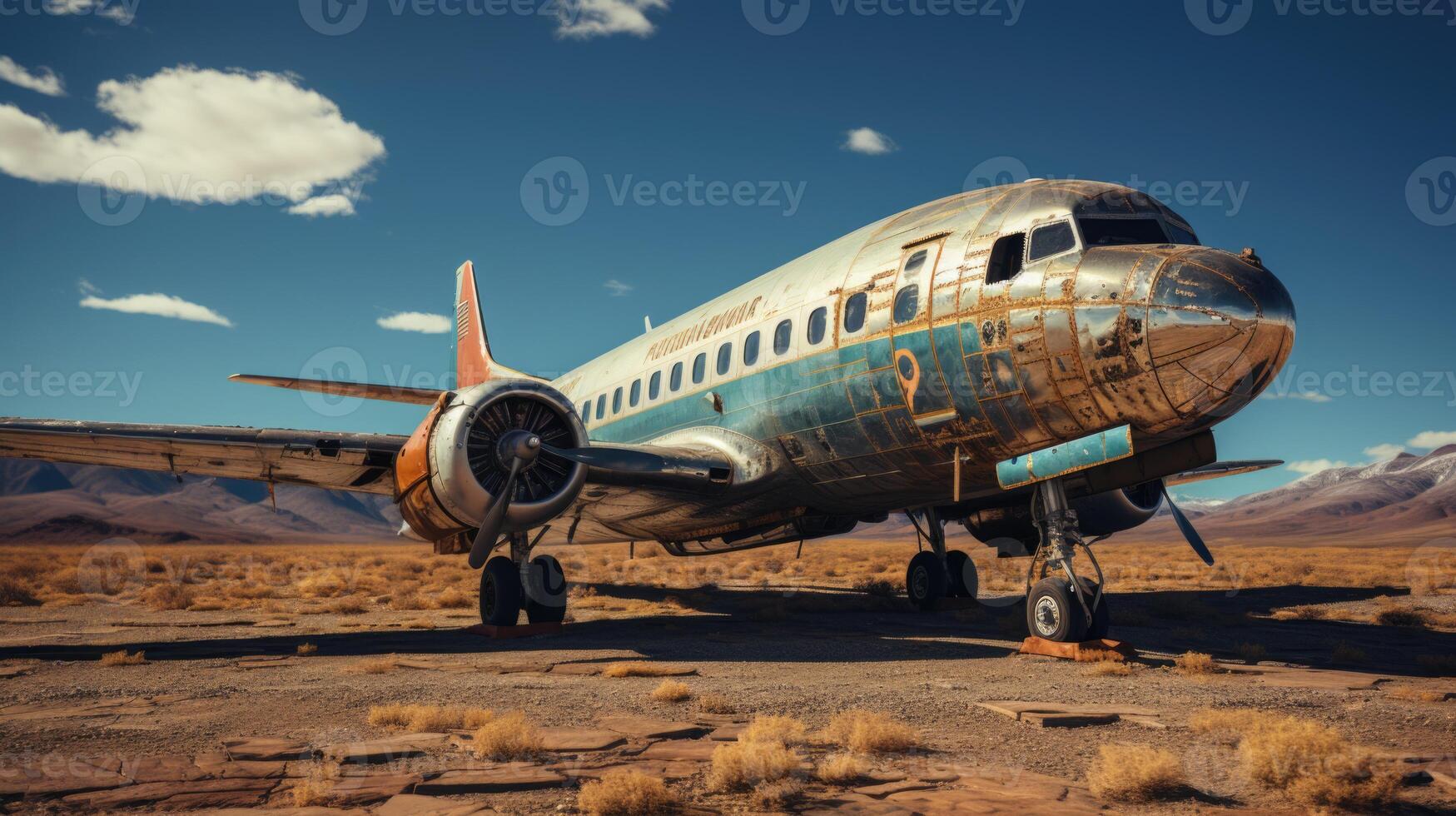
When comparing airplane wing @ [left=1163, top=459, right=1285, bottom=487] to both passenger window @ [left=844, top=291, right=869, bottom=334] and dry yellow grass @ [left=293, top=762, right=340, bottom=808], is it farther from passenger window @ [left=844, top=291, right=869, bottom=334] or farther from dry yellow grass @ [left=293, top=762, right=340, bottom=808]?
dry yellow grass @ [left=293, top=762, right=340, bottom=808]

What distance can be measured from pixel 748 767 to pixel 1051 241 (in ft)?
22.3

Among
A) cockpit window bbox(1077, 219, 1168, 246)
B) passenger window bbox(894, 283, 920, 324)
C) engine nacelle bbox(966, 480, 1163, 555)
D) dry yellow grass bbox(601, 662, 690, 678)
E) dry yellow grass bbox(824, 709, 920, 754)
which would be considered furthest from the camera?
engine nacelle bbox(966, 480, 1163, 555)

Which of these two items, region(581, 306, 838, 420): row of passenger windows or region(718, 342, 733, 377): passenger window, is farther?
region(718, 342, 733, 377): passenger window

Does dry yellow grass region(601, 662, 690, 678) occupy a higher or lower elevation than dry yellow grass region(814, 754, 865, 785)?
lower

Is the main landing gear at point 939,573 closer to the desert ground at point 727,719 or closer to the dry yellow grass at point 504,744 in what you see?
the desert ground at point 727,719

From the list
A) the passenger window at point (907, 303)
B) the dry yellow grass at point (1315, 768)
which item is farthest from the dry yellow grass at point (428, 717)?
the passenger window at point (907, 303)

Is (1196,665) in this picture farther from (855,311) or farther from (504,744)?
(504,744)

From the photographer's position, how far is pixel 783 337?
12.1m

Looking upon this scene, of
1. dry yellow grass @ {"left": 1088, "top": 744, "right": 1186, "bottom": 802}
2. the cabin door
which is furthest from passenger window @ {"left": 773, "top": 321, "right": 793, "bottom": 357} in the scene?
dry yellow grass @ {"left": 1088, "top": 744, "right": 1186, "bottom": 802}

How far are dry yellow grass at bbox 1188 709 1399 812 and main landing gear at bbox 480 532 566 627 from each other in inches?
367

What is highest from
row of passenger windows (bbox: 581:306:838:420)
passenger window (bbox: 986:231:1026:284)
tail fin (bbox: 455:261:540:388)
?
tail fin (bbox: 455:261:540:388)

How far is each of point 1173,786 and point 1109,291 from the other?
5.11m

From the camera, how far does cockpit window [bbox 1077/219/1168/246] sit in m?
8.98

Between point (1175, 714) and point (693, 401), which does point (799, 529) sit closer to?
point (693, 401)
